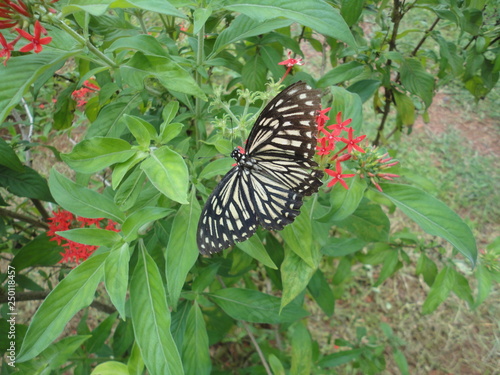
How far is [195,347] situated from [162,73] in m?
0.88

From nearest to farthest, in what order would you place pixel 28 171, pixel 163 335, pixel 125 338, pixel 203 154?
pixel 163 335
pixel 203 154
pixel 28 171
pixel 125 338

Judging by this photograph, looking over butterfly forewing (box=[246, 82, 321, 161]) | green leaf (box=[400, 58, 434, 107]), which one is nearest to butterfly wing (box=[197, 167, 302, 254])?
butterfly forewing (box=[246, 82, 321, 161])

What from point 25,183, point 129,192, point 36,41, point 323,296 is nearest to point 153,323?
point 129,192

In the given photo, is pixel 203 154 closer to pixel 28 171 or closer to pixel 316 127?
pixel 316 127

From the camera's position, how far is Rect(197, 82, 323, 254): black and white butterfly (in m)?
0.96

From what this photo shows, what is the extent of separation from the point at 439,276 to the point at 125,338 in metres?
1.42

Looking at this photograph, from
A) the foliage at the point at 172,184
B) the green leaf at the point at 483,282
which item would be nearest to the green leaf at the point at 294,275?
the foliage at the point at 172,184

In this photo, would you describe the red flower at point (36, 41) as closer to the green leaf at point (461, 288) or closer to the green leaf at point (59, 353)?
the green leaf at point (59, 353)

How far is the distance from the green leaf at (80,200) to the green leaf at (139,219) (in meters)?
Answer: 0.10

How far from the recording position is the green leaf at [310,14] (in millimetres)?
833

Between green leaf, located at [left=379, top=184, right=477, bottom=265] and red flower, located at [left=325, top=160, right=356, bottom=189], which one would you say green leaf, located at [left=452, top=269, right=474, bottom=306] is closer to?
green leaf, located at [left=379, top=184, right=477, bottom=265]

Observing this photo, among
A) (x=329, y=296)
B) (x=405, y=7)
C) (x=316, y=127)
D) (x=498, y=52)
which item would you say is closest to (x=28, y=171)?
(x=316, y=127)

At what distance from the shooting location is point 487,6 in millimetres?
1662

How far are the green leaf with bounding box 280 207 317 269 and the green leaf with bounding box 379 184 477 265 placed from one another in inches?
10.6
